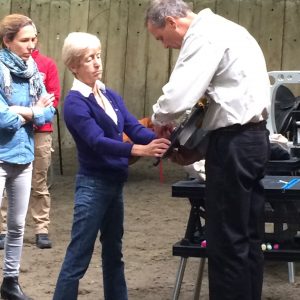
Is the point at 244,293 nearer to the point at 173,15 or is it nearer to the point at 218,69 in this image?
the point at 218,69

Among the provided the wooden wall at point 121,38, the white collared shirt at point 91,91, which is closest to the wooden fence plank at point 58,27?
the wooden wall at point 121,38

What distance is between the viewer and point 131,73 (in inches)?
465

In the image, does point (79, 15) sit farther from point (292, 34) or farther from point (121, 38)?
point (292, 34)

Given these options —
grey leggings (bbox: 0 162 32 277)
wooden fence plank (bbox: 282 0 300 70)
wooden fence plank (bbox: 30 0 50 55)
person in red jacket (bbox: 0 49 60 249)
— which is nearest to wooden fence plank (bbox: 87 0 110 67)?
wooden fence plank (bbox: 30 0 50 55)

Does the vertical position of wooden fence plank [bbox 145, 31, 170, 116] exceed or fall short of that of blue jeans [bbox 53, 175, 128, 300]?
it exceeds it

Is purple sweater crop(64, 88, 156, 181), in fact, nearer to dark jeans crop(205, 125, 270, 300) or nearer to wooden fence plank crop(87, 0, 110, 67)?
dark jeans crop(205, 125, 270, 300)

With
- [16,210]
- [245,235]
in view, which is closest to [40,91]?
[16,210]

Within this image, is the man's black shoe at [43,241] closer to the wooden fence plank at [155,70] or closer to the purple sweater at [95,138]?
the purple sweater at [95,138]

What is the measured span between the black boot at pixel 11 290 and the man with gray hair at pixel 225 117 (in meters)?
1.55

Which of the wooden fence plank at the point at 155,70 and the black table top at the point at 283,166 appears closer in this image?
the black table top at the point at 283,166

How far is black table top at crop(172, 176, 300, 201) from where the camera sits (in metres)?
4.57

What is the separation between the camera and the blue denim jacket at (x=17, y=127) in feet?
16.5

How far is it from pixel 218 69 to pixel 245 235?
0.82m

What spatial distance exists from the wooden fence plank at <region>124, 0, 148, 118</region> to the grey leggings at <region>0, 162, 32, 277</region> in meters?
6.60
